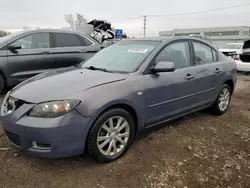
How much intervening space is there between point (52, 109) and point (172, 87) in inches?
69.6

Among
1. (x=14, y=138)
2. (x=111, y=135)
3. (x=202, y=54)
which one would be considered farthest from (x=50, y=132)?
(x=202, y=54)

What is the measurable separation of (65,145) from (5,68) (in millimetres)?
3758

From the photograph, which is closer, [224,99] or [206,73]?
[206,73]

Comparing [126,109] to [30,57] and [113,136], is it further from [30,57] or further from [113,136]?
[30,57]

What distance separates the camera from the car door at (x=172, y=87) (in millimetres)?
3369

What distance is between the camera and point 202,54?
440 cm

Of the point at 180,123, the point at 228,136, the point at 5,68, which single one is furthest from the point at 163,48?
the point at 5,68

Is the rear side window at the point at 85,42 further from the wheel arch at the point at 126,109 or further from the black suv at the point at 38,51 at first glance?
the wheel arch at the point at 126,109

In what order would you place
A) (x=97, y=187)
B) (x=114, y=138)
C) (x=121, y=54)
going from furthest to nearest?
1. (x=121, y=54)
2. (x=114, y=138)
3. (x=97, y=187)

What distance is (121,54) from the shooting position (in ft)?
12.5

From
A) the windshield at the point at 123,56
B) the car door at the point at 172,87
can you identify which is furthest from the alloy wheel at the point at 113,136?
the windshield at the point at 123,56

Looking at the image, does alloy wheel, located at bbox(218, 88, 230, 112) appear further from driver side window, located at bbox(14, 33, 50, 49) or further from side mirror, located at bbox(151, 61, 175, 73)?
driver side window, located at bbox(14, 33, 50, 49)

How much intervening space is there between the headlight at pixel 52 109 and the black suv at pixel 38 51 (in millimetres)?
3511

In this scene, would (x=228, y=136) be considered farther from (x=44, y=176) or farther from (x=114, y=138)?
(x=44, y=176)
